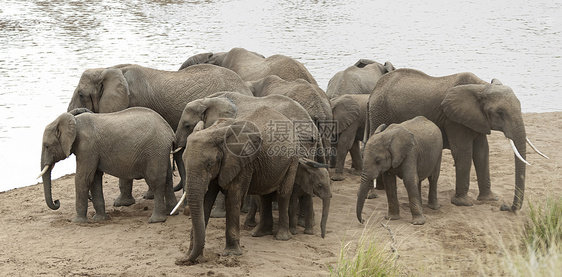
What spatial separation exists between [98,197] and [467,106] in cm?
484

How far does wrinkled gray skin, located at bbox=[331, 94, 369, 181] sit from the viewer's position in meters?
11.1

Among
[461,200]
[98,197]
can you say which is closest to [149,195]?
[98,197]

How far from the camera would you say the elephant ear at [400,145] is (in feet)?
29.3

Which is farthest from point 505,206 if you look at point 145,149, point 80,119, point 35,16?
point 35,16

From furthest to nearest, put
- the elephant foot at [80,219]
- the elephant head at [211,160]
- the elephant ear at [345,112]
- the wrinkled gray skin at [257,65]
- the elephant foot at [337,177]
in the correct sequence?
1. the wrinkled gray skin at [257,65]
2. the elephant foot at [337,177]
3. the elephant ear at [345,112]
4. the elephant foot at [80,219]
5. the elephant head at [211,160]

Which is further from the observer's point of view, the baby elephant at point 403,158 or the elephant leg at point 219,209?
the elephant leg at point 219,209

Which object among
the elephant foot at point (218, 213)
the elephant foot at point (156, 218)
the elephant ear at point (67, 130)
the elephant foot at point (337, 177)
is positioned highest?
the elephant ear at point (67, 130)

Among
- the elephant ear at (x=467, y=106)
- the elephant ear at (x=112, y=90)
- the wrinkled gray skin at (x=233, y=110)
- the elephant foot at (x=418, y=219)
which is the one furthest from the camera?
the elephant ear at (x=112, y=90)

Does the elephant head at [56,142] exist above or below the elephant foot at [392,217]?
above

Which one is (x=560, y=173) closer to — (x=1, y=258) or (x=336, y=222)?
(x=336, y=222)

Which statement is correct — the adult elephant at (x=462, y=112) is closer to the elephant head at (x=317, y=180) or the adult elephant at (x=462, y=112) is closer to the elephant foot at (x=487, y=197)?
the elephant foot at (x=487, y=197)

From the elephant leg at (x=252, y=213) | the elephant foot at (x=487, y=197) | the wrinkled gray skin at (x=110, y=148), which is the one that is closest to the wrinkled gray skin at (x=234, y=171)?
the elephant leg at (x=252, y=213)

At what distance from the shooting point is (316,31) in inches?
1229

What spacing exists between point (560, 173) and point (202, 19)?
2540 centimetres
